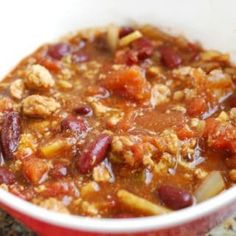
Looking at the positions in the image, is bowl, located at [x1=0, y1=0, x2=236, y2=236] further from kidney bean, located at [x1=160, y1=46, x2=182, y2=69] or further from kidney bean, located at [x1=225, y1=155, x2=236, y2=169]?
kidney bean, located at [x1=225, y1=155, x2=236, y2=169]

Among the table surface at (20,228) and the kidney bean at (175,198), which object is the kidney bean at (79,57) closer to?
the table surface at (20,228)

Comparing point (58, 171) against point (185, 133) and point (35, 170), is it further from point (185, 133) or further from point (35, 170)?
point (185, 133)

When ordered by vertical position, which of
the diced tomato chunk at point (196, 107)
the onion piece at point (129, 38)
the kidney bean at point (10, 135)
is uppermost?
the kidney bean at point (10, 135)

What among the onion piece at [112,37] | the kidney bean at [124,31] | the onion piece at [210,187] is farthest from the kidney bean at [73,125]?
the kidney bean at [124,31]

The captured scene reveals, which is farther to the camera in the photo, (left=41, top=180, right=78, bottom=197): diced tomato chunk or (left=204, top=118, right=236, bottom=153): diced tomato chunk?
(left=204, top=118, right=236, bottom=153): diced tomato chunk

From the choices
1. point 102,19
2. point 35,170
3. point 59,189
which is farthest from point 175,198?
point 102,19

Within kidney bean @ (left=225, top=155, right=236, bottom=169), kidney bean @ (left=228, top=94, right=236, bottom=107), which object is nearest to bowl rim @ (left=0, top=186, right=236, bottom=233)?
kidney bean @ (left=225, top=155, right=236, bottom=169)
